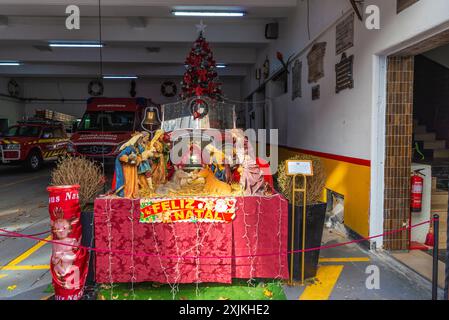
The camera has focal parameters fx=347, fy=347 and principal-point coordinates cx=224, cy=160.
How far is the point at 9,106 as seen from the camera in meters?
18.4

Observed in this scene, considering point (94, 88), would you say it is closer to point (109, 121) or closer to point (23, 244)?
point (109, 121)

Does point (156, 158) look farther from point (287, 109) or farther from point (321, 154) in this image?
point (287, 109)

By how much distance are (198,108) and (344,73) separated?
120 inches

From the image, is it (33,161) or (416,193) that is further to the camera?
(33,161)

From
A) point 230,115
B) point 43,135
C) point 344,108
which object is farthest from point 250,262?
point 43,135

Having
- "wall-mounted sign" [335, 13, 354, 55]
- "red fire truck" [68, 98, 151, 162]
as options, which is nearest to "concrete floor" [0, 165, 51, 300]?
"red fire truck" [68, 98, 151, 162]

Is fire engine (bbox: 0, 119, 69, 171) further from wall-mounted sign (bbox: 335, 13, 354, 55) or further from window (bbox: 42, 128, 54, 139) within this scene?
wall-mounted sign (bbox: 335, 13, 354, 55)

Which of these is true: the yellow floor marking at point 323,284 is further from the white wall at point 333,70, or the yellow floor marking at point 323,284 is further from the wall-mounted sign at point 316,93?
the wall-mounted sign at point 316,93

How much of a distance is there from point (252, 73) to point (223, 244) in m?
12.5

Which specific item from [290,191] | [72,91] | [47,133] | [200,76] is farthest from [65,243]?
[72,91]

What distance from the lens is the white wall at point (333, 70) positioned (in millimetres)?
3906

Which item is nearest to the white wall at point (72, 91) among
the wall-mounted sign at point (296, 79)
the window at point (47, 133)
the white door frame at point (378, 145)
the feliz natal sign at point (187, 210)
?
the window at point (47, 133)

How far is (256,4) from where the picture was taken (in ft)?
26.5

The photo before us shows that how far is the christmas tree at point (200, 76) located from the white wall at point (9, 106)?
47.6 feet
